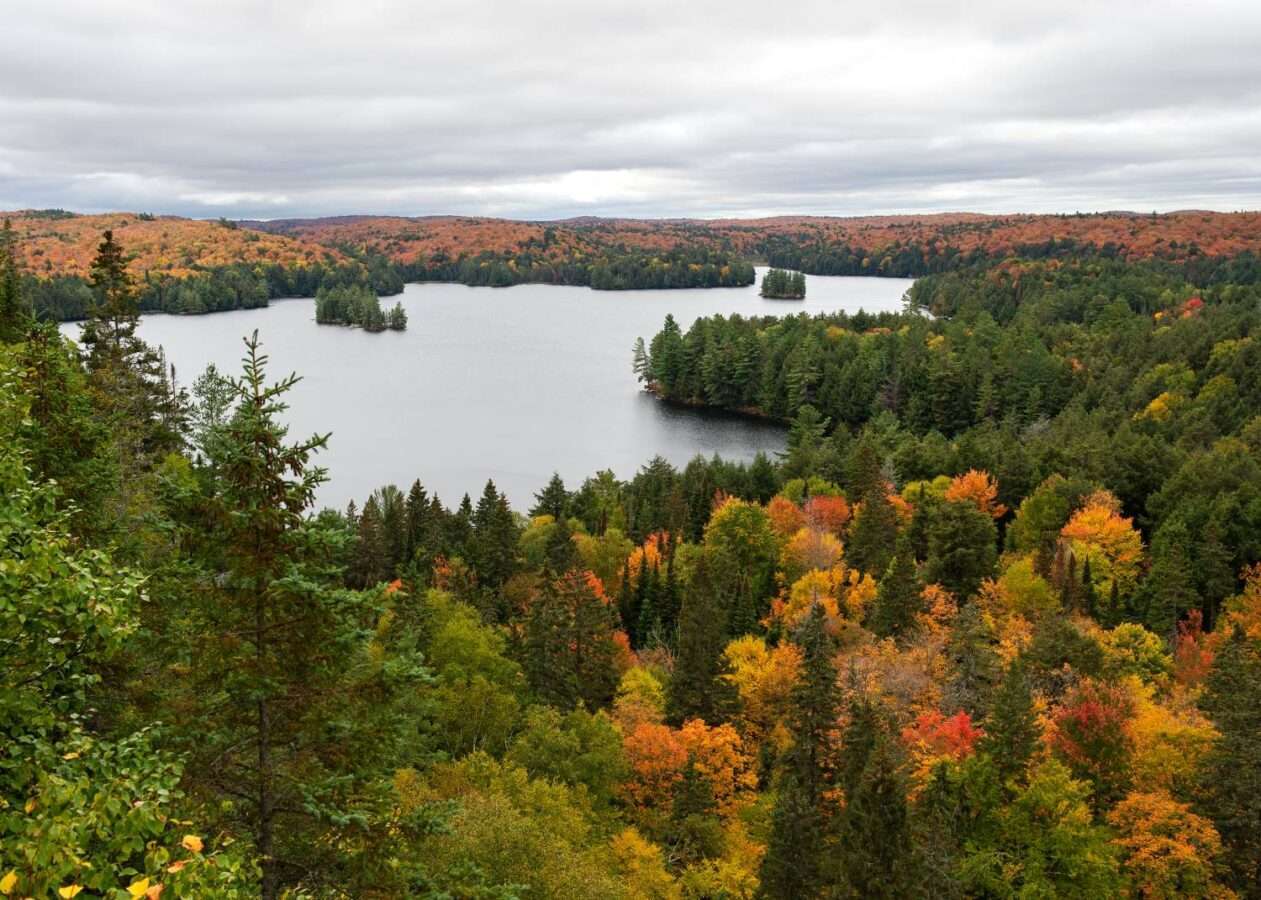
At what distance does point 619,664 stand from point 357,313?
130459 mm

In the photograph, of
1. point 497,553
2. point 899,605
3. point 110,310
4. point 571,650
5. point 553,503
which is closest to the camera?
point 110,310

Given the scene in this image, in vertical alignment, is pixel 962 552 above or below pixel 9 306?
below

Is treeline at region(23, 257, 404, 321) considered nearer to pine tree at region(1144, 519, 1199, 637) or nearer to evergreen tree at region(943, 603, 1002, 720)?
evergreen tree at region(943, 603, 1002, 720)

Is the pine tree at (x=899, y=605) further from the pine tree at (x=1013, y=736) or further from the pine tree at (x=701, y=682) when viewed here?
the pine tree at (x=1013, y=736)

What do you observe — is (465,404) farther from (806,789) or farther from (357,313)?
(806,789)

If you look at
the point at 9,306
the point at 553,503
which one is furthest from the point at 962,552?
the point at 9,306

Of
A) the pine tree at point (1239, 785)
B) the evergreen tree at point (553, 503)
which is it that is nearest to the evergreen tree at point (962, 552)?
the pine tree at point (1239, 785)

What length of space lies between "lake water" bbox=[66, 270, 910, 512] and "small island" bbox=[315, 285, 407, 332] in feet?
11.0

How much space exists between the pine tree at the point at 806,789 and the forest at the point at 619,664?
110mm

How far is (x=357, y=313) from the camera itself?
15975cm

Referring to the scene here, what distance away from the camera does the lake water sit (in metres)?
81.6

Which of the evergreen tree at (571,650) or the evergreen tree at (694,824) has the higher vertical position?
the evergreen tree at (571,650)

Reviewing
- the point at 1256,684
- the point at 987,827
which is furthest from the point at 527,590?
the point at 1256,684

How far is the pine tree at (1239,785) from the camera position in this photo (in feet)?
76.7
